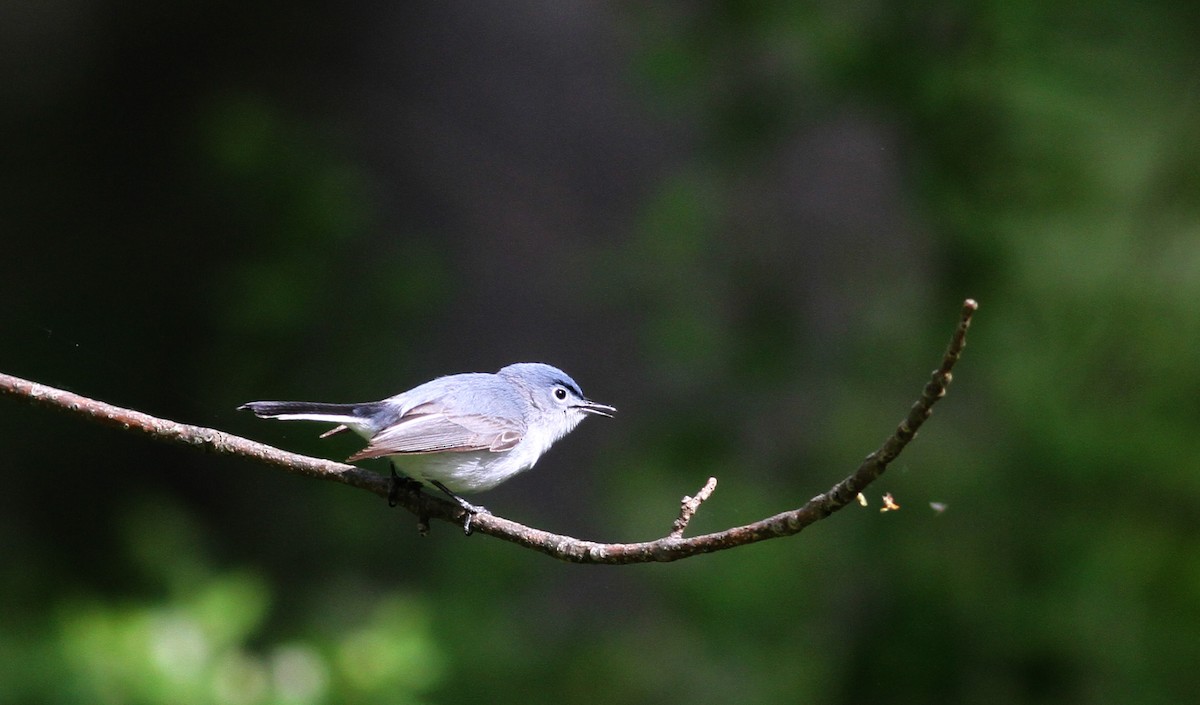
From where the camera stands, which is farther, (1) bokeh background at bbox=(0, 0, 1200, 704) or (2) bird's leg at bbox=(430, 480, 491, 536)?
(1) bokeh background at bbox=(0, 0, 1200, 704)

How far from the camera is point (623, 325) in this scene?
488 centimetres

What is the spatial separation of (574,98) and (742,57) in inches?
44.9

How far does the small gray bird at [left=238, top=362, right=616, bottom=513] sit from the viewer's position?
1.94 meters

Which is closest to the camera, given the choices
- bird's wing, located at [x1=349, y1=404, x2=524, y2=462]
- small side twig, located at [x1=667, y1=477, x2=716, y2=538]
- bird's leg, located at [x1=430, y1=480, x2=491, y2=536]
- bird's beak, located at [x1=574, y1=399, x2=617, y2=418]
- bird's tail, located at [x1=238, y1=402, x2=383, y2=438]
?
small side twig, located at [x1=667, y1=477, x2=716, y2=538]

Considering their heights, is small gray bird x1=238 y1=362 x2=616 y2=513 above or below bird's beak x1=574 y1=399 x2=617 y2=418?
below

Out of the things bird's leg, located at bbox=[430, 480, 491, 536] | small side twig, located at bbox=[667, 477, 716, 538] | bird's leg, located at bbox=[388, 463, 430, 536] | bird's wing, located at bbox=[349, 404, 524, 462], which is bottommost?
bird's leg, located at bbox=[388, 463, 430, 536]

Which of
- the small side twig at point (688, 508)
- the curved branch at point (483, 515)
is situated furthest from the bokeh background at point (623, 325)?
the small side twig at point (688, 508)

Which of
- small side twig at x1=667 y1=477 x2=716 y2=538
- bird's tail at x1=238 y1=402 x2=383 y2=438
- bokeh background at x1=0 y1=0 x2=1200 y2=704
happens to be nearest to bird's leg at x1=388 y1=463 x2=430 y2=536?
bird's tail at x1=238 y1=402 x2=383 y2=438

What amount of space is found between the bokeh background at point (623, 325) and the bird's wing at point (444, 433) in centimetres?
122

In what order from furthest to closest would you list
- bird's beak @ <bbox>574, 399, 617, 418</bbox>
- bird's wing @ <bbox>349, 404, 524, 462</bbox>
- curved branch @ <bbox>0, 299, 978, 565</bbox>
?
1. bird's beak @ <bbox>574, 399, 617, 418</bbox>
2. bird's wing @ <bbox>349, 404, 524, 462</bbox>
3. curved branch @ <bbox>0, 299, 978, 565</bbox>

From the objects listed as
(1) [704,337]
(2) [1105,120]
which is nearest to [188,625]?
(1) [704,337]

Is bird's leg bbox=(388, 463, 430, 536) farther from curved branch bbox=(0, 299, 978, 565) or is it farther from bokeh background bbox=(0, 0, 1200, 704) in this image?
bokeh background bbox=(0, 0, 1200, 704)

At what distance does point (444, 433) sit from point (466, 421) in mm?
90

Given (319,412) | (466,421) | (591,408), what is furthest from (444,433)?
(591,408)
